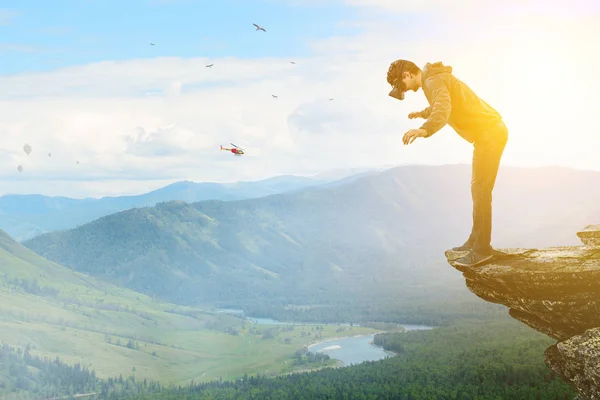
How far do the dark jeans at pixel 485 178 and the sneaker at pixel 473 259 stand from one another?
17cm

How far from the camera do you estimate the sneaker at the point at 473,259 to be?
72.1 feet

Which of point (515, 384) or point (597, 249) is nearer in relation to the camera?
point (597, 249)

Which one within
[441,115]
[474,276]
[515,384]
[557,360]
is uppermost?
[441,115]

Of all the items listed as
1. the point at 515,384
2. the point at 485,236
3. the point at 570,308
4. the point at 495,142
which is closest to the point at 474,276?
the point at 485,236

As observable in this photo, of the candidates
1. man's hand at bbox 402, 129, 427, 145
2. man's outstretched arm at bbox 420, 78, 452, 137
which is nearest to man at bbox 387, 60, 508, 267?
man's outstretched arm at bbox 420, 78, 452, 137

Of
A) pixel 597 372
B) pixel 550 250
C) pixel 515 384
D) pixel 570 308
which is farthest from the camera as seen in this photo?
pixel 515 384

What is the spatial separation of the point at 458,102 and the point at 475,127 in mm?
1188

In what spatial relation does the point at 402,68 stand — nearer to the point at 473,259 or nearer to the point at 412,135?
the point at 412,135

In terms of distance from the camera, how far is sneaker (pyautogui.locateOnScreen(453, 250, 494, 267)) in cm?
2197

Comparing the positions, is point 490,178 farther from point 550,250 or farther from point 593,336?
point 593,336

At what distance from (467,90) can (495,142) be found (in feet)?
6.97

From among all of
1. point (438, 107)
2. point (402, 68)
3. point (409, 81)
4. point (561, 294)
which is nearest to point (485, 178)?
point (438, 107)

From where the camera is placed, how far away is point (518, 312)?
23.9 m

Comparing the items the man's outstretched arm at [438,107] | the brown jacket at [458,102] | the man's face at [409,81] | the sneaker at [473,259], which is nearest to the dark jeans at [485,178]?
the sneaker at [473,259]
